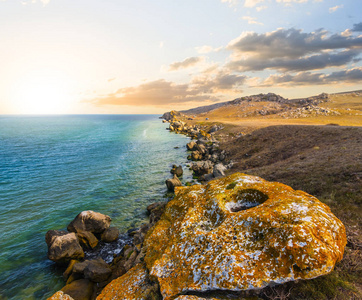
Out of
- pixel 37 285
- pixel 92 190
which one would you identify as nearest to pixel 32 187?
pixel 92 190

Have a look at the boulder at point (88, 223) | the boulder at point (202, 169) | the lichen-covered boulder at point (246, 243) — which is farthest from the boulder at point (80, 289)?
the boulder at point (202, 169)

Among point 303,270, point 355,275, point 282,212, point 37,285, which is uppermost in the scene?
point 282,212

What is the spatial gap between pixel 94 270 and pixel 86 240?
5987 mm

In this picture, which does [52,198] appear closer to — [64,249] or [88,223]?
[88,223]

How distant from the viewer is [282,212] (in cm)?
785

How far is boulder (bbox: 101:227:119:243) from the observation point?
19172 mm

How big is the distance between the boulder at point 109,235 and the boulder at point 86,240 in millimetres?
887

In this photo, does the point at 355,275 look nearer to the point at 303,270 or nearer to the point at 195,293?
the point at 303,270

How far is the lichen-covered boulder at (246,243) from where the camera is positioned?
643 cm

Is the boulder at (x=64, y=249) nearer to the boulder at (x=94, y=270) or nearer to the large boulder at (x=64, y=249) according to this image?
the large boulder at (x=64, y=249)

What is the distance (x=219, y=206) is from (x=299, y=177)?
11.7 metres

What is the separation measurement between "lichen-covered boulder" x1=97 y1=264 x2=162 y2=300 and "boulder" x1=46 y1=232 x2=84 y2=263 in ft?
30.1

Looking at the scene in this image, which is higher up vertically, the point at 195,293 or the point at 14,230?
the point at 195,293

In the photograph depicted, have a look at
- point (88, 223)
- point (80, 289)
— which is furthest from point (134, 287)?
point (88, 223)
